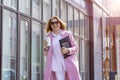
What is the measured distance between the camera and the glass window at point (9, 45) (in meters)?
7.64

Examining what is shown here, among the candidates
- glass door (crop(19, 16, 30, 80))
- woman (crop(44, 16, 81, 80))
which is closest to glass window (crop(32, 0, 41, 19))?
glass door (crop(19, 16, 30, 80))

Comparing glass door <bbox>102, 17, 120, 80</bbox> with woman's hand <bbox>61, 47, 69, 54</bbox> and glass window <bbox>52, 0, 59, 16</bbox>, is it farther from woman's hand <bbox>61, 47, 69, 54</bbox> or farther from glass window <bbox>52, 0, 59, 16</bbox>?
woman's hand <bbox>61, 47, 69, 54</bbox>

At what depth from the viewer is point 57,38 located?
5609 millimetres

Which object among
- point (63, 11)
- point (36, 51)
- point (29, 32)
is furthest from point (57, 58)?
point (63, 11)

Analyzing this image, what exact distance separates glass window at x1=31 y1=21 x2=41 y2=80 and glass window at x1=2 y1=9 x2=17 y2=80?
1.28m

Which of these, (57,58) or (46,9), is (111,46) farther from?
(57,58)

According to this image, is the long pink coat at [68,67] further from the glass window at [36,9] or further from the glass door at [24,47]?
the glass window at [36,9]

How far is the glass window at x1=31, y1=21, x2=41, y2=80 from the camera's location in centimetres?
945

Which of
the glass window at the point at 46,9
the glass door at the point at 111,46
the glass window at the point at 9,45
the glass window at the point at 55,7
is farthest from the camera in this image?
the glass door at the point at 111,46

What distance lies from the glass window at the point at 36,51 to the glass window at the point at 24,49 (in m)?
0.49

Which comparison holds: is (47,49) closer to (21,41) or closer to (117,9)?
(21,41)

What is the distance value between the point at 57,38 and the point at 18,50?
110 inches

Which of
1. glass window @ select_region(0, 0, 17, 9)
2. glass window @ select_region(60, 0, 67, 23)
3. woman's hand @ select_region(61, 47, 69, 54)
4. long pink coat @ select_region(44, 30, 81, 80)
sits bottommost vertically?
long pink coat @ select_region(44, 30, 81, 80)

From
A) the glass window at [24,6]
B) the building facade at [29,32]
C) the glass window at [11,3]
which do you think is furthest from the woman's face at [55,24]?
the glass window at [24,6]
